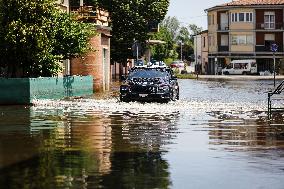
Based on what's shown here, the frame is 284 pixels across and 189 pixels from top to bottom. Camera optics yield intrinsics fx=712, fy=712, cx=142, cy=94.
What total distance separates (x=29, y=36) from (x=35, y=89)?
7.75ft

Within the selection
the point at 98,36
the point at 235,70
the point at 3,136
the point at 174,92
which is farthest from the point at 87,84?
the point at 235,70

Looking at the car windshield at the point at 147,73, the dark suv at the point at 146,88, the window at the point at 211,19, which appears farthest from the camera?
the window at the point at 211,19

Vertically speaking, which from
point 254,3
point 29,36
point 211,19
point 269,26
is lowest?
point 29,36

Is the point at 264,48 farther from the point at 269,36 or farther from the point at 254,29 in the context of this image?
the point at 254,29

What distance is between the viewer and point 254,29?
104 m

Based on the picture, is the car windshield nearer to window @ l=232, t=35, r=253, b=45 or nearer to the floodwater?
the floodwater

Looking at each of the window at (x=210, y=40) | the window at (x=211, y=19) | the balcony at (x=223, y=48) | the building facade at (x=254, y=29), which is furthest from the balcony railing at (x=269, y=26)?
the window at (x=210, y=40)

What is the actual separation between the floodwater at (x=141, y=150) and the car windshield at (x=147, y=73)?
27.8 ft

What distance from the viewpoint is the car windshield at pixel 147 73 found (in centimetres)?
3167

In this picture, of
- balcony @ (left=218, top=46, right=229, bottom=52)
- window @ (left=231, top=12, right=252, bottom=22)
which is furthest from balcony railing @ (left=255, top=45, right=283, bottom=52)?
balcony @ (left=218, top=46, right=229, bottom=52)

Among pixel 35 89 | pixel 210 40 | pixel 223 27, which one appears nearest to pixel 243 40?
pixel 223 27

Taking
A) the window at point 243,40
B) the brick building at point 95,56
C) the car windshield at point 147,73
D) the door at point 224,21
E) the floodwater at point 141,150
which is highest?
the door at point 224,21

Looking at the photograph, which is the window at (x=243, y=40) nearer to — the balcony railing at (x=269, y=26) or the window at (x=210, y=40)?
the balcony railing at (x=269, y=26)

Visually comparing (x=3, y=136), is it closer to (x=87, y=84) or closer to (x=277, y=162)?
(x=277, y=162)
